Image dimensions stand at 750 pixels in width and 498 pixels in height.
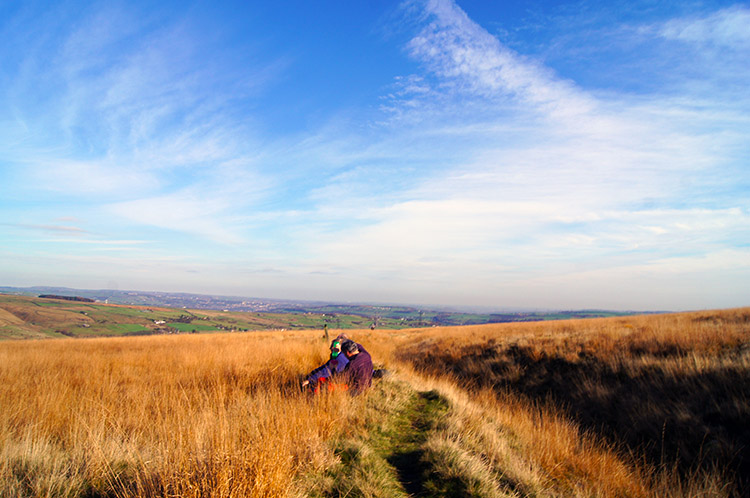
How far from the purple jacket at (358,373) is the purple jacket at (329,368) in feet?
0.41

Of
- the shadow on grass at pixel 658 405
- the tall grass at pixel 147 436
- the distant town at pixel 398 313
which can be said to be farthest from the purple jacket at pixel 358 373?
the distant town at pixel 398 313

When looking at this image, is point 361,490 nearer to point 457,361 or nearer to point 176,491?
point 176,491

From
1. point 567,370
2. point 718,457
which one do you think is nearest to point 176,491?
point 718,457

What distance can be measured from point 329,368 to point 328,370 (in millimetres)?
98

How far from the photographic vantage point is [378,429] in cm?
523

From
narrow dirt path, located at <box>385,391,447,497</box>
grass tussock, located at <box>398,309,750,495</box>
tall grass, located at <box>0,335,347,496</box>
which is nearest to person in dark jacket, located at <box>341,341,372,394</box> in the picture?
narrow dirt path, located at <box>385,391,447,497</box>

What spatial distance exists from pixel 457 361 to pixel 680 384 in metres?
7.74

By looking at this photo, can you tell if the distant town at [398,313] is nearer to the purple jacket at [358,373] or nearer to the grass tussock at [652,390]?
the grass tussock at [652,390]

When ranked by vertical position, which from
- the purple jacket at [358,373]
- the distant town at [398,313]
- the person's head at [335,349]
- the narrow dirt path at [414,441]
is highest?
the person's head at [335,349]

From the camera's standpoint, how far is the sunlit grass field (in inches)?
109

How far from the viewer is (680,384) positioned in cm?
610

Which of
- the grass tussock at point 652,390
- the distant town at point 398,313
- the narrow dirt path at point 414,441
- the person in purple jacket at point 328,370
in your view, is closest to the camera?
the narrow dirt path at point 414,441

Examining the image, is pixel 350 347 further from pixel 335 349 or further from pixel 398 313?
pixel 398 313

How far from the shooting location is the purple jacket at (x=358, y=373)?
21.2 ft
